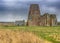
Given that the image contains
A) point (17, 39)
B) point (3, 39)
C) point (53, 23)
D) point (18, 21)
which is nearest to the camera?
point (3, 39)

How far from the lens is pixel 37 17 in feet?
314

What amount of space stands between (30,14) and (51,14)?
8.52 m

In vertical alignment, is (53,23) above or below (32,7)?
below

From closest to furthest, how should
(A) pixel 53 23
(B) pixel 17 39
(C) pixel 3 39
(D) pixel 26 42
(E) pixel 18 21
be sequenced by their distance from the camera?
(C) pixel 3 39, (B) pixel 17 39, (D) pixel 26 42, (A) pixel 53 23, (E) pixel 18 21

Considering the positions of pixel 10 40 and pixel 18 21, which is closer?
pixel 10 40

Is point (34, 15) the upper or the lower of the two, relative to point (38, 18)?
upper

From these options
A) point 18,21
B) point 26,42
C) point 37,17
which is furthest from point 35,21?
point 26,42

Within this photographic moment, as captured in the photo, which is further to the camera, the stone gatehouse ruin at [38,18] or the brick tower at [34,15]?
the brick tower at [34,15]

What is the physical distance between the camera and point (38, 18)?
95.8 m

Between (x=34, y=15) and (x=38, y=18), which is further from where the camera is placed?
(x=34, y=15)

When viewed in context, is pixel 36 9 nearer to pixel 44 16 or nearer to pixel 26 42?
pixel 44 16

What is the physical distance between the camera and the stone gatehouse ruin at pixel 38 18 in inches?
3720

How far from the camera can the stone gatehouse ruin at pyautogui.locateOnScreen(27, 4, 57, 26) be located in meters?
94.5

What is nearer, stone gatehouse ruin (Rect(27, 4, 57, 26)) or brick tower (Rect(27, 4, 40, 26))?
stone gatehouse ruin (Rect(27, 4, 57, 26))
